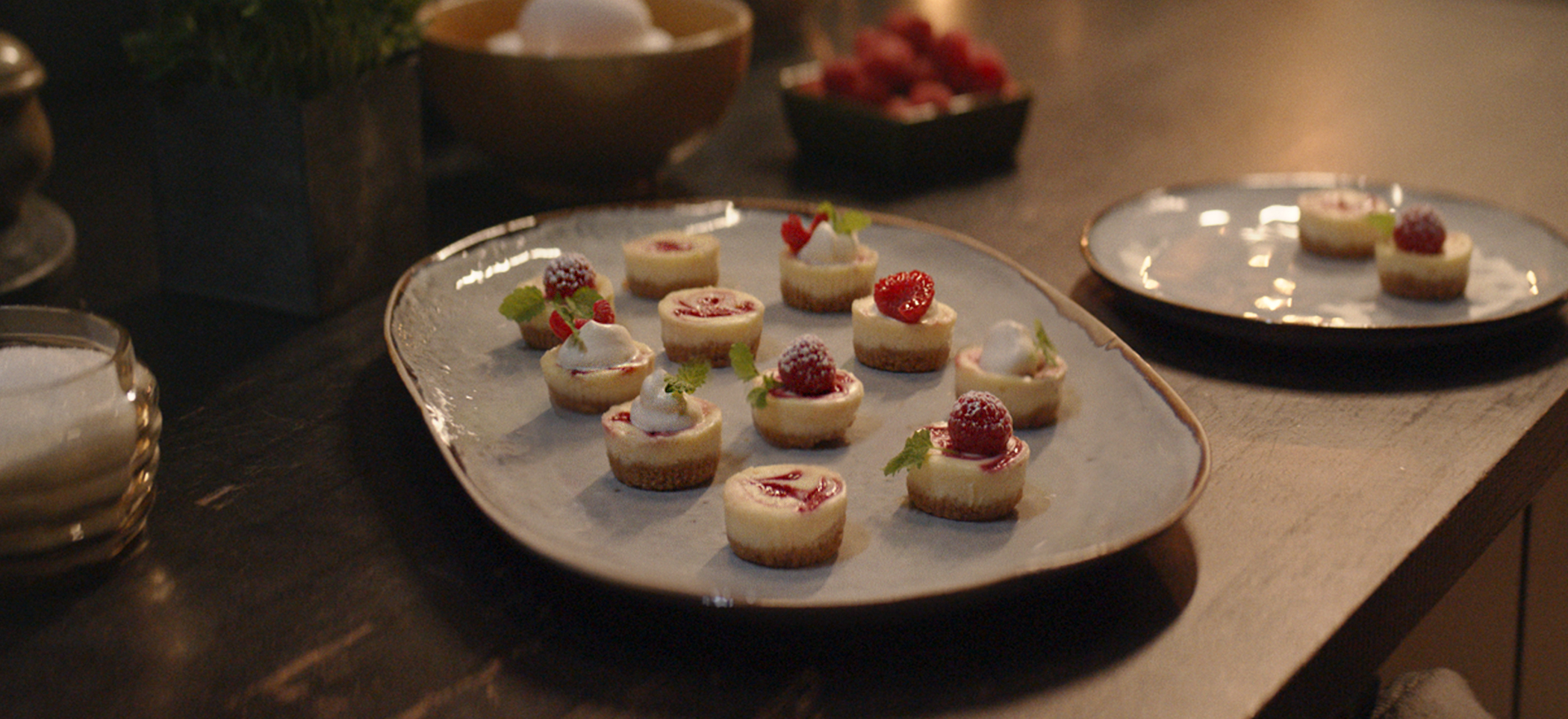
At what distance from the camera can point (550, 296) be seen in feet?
5.01

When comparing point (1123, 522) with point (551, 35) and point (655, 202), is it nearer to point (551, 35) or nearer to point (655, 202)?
point (655, 202)

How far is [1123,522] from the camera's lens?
3.64 feet

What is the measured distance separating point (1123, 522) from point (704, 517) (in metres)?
0.36

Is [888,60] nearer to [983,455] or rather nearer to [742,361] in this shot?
[742,361]

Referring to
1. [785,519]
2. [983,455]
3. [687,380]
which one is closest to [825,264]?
[687,380]

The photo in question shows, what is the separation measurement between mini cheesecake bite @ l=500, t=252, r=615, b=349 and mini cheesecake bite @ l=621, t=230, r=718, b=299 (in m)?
0.09

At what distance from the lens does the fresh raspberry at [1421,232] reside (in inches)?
63.2

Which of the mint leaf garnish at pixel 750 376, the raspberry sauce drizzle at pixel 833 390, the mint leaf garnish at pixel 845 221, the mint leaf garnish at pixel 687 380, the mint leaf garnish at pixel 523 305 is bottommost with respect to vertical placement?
the mint leaf garnish at pixel 523 305

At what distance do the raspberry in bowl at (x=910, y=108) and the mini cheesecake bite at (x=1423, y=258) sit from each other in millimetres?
771

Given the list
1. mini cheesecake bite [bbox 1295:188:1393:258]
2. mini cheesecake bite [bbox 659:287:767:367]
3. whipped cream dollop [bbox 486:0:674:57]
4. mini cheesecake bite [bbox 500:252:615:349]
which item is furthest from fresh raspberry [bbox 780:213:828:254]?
mini cheesecake bite [bbox 1295:188:1393:258]

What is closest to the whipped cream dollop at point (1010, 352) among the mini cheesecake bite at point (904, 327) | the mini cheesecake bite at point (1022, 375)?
the mini cheesecake bite at point (1022, 375)

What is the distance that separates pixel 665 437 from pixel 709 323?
1.06ft

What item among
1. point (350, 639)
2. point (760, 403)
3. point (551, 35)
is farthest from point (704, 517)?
point (551, 35)

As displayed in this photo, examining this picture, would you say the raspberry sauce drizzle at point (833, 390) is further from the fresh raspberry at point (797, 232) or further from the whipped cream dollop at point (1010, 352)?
the fresh raspberry at point (797, 232)
